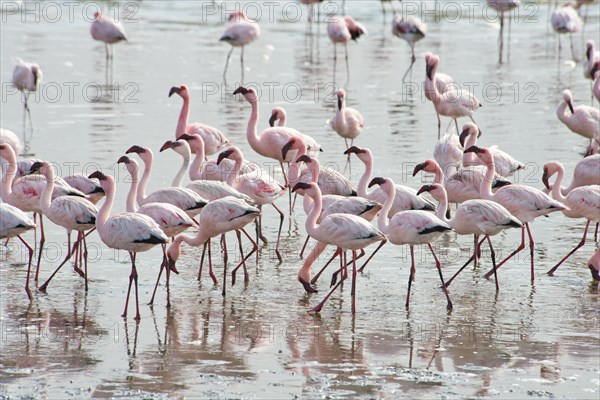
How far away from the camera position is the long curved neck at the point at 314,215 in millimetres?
8438

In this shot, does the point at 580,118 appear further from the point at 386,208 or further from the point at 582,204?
the point at 386,208

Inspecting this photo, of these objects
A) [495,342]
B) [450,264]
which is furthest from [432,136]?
[495,342]

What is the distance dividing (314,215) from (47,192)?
7.25 ft

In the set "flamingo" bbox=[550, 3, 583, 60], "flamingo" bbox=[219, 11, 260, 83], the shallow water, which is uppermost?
"flamingo" bbox=[550, 3, 583, 60]

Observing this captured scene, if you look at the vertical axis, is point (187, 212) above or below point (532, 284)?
above

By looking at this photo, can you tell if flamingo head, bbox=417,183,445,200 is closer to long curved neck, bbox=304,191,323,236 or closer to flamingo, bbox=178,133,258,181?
long curved neck, bbox=304,191,323,236

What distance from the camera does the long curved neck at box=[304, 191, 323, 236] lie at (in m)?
8.44

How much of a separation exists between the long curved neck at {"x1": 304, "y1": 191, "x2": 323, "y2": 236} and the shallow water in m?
0.58

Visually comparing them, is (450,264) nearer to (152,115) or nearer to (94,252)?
(94,252)

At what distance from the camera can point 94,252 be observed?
9.81 m

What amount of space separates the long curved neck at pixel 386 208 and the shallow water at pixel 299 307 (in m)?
0.59

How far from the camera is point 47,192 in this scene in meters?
8.86

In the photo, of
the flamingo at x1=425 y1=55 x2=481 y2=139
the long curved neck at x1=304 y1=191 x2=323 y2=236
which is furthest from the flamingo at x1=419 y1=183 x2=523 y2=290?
the flamingo at x1=425 y1=55 x2=481 y2=139

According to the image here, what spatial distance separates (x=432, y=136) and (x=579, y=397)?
8471 mm
